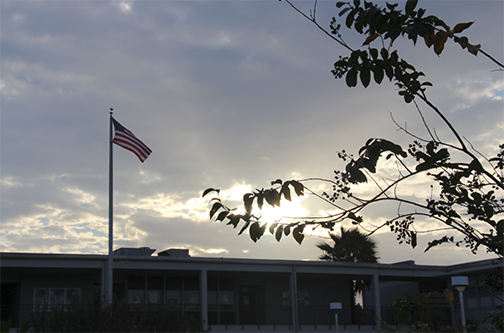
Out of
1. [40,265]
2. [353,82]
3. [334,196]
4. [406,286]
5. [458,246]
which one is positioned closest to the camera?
[353,82]

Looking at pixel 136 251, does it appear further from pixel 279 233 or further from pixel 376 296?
pixel 279 233

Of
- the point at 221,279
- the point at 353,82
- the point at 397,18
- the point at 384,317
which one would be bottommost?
the point at 384,317

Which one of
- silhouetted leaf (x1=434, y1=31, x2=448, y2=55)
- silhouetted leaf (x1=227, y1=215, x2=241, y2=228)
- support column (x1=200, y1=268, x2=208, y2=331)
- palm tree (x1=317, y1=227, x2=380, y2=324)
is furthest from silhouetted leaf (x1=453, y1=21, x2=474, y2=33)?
palm tree (x1=317, y1=227, x2=380, y2=324)

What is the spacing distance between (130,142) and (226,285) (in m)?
9.96

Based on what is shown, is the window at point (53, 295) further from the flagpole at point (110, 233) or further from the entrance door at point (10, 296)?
the flagpole at point (110, 233)

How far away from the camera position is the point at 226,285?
2455 cm

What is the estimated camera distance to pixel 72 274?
2195 cm

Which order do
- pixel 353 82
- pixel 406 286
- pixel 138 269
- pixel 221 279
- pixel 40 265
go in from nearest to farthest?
pixel 353 82 < pixel 40 265 < pixel 138 269 < pixel 221 279 < pixel 406 286

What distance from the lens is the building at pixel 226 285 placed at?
19750mm

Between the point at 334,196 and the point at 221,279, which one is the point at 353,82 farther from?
the point at 221,279

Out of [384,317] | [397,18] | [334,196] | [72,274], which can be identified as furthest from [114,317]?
[384,317]

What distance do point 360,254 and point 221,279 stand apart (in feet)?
30.0

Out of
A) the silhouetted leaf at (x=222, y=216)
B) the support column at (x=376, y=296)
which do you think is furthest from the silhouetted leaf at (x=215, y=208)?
the support column at (x=376, y=296)

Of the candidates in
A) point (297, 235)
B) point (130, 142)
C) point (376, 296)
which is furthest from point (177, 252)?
point (297, 235)
